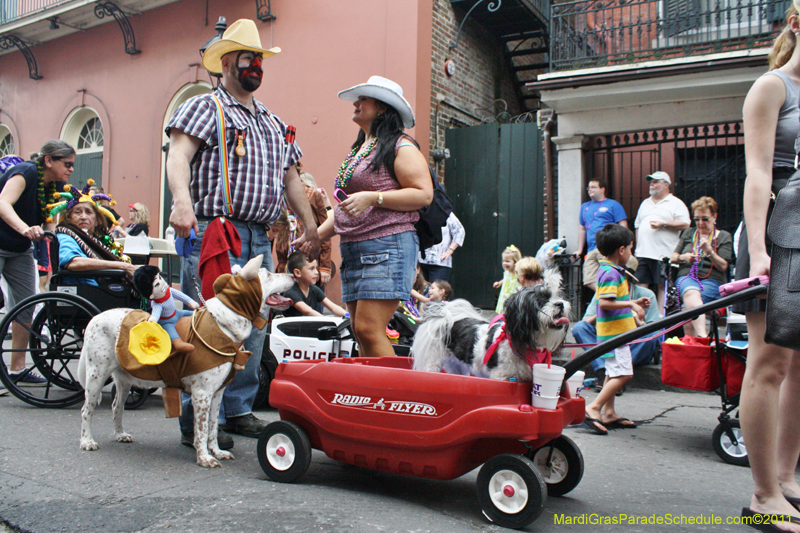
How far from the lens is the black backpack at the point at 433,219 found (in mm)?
3492

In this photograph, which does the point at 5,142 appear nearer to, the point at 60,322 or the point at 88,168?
the point at 88,168

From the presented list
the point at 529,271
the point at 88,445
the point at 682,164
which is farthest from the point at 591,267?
the point at 88,445

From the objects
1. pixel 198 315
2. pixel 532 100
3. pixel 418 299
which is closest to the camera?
pixel 198 315

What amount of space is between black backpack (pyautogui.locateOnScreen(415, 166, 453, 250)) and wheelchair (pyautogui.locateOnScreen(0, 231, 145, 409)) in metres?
2.47

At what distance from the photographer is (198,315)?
331 cm

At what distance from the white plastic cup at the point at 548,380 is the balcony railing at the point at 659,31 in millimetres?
7578

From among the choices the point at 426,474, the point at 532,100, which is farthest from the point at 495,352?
the point at 532,100

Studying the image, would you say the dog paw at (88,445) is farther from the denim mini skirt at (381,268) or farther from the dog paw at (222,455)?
the denim mini skirt at (381,268)

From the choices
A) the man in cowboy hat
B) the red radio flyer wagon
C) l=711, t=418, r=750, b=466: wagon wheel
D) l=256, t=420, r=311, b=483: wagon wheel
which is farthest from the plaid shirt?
l=711, t=418, r=750, b=466: wagon wheel

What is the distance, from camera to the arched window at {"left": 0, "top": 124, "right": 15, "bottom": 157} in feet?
53.3

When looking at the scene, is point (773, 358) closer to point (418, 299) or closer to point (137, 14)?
point (418, 299)

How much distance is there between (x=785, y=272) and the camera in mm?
2268

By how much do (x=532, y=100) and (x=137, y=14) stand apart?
8.45 m

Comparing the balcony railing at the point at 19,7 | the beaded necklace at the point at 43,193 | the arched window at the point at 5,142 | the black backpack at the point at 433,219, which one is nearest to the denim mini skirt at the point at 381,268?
the black backpack at the point at 433,219
